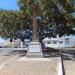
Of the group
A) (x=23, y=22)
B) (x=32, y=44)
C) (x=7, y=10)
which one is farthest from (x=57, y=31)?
(x=32, y=44)

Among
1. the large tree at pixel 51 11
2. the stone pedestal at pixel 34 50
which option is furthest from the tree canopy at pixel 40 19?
the stone pedestal at pixel 34 50

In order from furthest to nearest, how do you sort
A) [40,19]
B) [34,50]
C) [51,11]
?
1. [40,19]
2. [51,11]
3. [34,50]

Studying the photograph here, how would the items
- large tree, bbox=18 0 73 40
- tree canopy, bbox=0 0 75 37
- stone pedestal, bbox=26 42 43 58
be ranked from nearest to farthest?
1. stone pedestal, bbox=26 42 43 58
2. large tree, bbox=18 0 73 40
3. tree canopy, bbox=0 0 75 37

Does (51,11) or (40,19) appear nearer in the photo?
(51,11)

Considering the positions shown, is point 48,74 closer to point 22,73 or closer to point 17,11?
point 22,73

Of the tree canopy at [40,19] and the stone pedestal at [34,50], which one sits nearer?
the stone pedestal at [34,50]

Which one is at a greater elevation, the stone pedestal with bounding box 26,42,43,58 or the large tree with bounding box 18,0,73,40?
the large tree with bounding box 18,0,73,40

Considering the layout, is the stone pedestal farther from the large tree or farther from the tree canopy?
the tree canopy

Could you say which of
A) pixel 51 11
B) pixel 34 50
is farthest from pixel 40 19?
pixel 34 50

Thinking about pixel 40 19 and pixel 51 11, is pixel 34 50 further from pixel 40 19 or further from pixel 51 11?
pixel 40 19

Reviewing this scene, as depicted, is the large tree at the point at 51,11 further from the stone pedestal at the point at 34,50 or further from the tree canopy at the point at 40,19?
the stone pedestal at the point at 34,50

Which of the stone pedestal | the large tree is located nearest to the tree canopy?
the large tree

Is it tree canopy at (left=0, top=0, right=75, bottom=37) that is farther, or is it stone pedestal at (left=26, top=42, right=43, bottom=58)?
tree canopy at (left=0, top=0, right=75, bottom=37)

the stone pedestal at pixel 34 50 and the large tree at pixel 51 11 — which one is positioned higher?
the large tree at pixel 51 11
